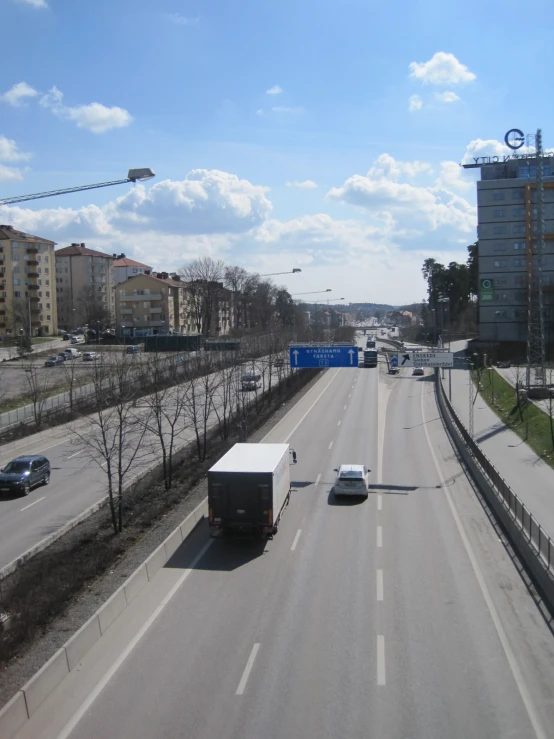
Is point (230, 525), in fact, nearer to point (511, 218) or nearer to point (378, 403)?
point (378, 403)

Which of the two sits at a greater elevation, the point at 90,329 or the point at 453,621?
the point at 90,329

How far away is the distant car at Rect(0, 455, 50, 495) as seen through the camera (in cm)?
2833

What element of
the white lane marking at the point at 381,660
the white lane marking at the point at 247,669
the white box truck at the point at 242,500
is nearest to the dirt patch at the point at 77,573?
the white box truck at the point at 242,500

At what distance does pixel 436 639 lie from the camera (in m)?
13.9

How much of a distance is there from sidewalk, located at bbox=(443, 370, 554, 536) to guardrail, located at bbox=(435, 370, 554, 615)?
4.56 feet

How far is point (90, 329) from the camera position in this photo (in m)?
105

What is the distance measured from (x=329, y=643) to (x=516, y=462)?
23364 mm

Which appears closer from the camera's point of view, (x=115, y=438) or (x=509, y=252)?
(x=115, y=438)

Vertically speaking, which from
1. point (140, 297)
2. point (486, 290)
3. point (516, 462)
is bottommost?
point (516, 462)

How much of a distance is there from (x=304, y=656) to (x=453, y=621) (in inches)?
149

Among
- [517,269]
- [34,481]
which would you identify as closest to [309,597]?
[34,481]

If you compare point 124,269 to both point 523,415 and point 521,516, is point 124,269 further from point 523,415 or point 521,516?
point 521,516

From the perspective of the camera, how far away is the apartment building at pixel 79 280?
130500 millimetres

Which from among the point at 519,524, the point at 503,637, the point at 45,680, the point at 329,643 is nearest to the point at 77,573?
the point at 45,680
